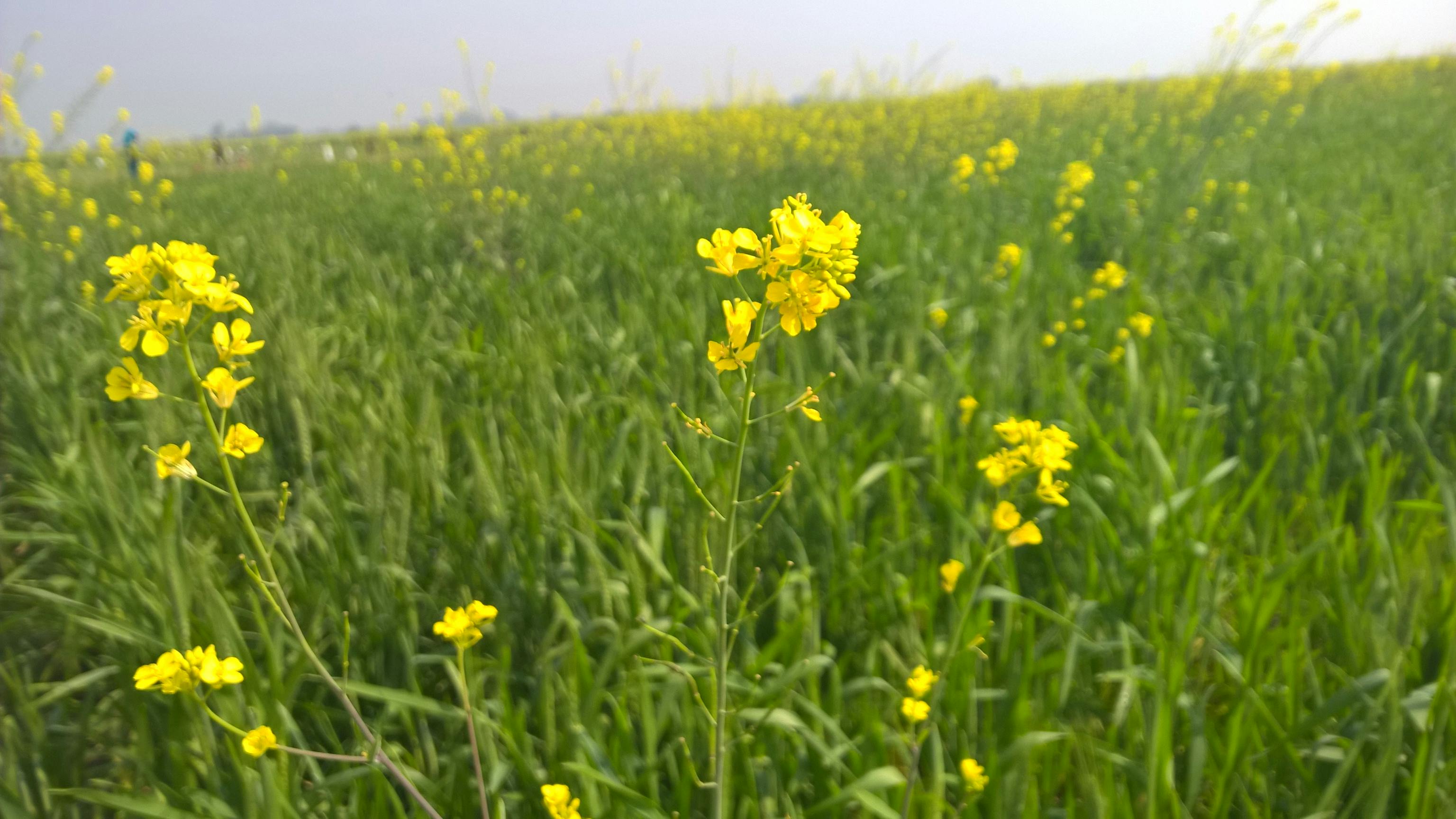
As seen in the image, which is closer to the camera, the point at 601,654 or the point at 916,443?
the point at 601,654

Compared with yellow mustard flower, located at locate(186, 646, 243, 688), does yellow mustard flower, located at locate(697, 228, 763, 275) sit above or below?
above

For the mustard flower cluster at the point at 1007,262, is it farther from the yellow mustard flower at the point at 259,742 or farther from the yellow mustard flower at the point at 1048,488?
the yellow mustard flower at the point at 259,742

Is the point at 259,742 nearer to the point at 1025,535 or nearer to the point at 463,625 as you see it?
the point at 463,625

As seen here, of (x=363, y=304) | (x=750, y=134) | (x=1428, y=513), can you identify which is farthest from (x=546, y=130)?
(x=1428, y=513)

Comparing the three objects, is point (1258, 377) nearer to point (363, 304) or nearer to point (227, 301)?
point (227, 301)

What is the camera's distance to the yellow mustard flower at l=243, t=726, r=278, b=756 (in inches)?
29.1

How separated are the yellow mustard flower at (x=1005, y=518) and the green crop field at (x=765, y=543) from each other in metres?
0.12

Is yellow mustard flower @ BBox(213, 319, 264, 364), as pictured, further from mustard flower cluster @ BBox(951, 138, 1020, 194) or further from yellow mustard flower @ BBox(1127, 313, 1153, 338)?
mustard flower cluster @ BBox(951, 138, 1020, 194)

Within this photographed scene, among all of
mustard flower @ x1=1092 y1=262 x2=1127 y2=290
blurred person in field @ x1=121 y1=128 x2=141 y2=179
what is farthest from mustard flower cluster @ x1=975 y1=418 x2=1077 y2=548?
blurred person in field @ x1=121 y1=128 x2=141 y2=179

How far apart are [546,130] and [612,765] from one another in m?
12.6

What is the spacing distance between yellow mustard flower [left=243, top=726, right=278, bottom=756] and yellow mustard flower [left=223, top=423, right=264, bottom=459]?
29 cm

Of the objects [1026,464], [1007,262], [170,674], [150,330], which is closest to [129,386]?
[150,330]

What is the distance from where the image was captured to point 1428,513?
169 centimetres

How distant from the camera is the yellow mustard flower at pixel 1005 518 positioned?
0.94 metres
